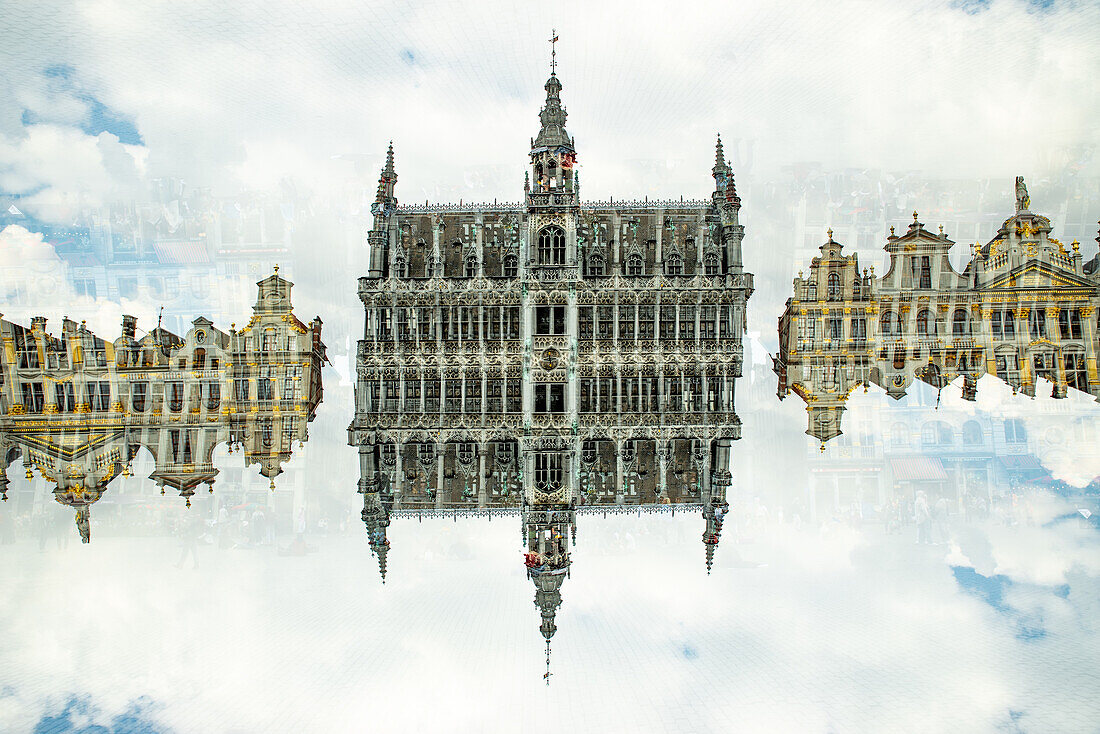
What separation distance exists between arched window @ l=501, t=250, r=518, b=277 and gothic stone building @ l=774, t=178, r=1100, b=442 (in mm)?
13898

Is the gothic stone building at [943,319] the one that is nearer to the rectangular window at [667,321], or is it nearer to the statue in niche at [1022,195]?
the statue in niche at [1022,195]

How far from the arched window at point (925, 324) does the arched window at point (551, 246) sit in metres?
17.4

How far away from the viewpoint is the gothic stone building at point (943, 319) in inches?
1136

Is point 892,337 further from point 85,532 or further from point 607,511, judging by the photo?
point 85,532

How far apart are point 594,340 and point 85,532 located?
25.6 metres

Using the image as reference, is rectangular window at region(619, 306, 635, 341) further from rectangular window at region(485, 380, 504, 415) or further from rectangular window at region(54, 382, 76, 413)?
rectangular window at region(54, 382, 76, 413)

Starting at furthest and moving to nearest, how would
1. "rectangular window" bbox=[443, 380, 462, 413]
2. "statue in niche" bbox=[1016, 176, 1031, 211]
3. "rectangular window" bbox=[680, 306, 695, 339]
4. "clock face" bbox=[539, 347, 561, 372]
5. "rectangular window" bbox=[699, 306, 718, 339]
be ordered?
"rectangular window" bbox=[680, 306, 695, 339] < "rectangular window" bbox=[443, 380, 462, 413] < "rectangular window" bbox=[699, 306, 718, 339] < "clock face" bbox=[539, 347, 561, 372] < "statue in niche" bbox=[1016, 176, 1031, 211]

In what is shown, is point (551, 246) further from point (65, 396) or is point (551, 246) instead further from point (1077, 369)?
point (1077, 369)

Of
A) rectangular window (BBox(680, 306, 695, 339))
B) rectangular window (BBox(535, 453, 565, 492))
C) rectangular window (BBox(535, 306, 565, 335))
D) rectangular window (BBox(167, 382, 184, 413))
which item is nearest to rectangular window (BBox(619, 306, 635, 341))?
rectangular window (BBox(680, 306, 695, 339))

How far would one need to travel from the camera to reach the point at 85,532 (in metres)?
28.5

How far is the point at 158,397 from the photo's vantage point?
2972 cm

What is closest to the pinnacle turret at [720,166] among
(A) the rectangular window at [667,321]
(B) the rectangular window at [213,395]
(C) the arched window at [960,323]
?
(A) the rectangular window at [667,321]

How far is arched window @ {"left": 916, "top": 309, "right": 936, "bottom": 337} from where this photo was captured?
29.4m

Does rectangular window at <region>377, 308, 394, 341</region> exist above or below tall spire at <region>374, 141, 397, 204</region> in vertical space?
below
